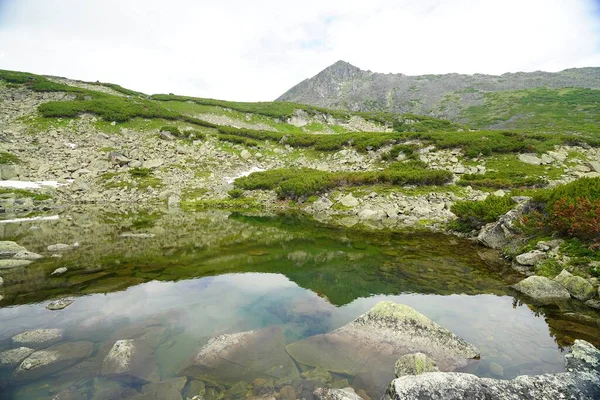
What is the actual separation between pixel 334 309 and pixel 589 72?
25949 cm

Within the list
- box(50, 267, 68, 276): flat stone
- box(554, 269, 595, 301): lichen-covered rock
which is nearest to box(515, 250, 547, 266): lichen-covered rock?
box(554, 269, 595, 301): lichen-covered rock

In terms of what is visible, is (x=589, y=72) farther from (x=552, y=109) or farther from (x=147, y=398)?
(x=147, y=398)

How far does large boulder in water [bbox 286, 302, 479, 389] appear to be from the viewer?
26.9ft

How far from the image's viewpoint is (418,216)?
35.0 meters

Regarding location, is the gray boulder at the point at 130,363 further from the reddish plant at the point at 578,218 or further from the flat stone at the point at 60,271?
the reddish plant at the point at 578,218

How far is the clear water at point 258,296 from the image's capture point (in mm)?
8422

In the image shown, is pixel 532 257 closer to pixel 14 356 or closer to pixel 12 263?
pixel 14 356

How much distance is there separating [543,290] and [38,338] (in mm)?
18879

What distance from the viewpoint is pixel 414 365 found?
7336mm

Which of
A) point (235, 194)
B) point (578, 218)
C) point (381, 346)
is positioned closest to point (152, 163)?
point (235, 194)

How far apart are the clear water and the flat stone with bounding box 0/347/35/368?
50 cm

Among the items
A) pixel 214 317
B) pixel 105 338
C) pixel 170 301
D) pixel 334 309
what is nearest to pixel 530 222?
pixel 334 309

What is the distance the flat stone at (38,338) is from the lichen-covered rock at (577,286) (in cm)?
1926

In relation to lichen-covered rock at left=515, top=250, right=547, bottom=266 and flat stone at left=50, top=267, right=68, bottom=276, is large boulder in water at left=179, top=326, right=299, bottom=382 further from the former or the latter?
lichen-covered rock at left=515, top=250, right=547, bottom=266
